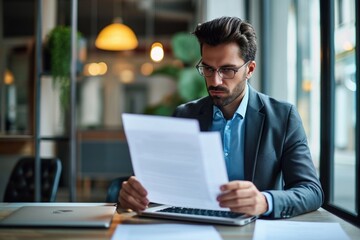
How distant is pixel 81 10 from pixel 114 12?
67 cm

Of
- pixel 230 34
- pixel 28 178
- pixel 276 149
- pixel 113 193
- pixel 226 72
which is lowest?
pixel 28 178

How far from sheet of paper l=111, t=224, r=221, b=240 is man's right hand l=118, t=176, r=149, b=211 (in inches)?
4.3

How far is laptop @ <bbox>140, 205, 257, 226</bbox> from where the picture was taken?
132 cm

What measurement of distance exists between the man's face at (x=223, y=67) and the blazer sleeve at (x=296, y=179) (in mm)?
246

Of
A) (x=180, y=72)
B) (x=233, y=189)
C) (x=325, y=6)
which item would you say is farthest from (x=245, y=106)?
(x=180, y=72)

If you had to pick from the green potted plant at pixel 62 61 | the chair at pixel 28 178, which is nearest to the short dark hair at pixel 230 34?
the chair at pixel 28 178

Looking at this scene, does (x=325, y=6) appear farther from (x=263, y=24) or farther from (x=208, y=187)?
(x=263, y=24)

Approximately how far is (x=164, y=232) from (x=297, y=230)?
0.34m

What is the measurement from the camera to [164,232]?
1240 mm

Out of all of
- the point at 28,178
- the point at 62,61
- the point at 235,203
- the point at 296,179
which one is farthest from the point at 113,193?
the point at 62,61

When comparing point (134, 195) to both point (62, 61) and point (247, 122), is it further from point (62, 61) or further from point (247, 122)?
point (62, 61)

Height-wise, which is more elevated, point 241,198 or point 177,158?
point 177,158

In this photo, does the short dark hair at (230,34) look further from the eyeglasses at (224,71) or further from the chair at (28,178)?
the chair at (28,178)

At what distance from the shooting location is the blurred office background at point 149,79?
8.34 ft
